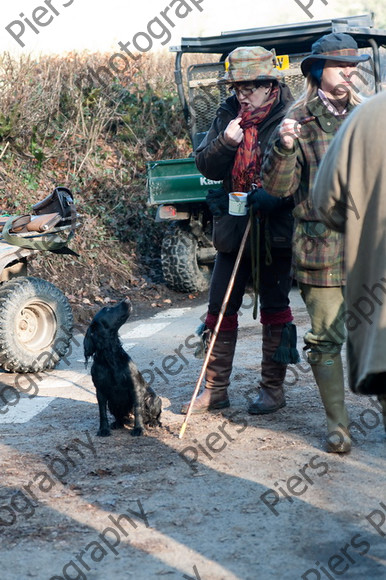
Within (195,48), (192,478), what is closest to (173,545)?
(192,478)

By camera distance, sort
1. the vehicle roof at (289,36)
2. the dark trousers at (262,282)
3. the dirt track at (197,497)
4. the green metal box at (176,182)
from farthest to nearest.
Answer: the green metal box at (176,182)
the vehicle roof at (289,36)
the dark trousers at (262,282)
the dirt track at (197,497)

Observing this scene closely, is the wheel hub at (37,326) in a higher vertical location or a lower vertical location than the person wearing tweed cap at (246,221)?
lower

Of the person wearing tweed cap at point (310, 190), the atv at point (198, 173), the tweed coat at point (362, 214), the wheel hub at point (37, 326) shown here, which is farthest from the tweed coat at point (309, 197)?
the atv at point (198, 173)

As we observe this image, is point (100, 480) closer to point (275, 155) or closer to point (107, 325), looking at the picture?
point (107, 325)

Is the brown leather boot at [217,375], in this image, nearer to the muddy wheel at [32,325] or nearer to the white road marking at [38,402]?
the white road marking at [38,402]

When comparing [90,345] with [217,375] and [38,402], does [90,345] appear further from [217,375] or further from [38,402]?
[38,402]

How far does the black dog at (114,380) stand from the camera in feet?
16.4

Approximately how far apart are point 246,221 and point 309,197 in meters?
0.79

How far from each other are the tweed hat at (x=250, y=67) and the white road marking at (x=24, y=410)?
2479mm

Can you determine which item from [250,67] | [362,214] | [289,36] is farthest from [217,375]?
[289,36]

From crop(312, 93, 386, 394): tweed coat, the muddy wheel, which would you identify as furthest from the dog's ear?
crop(312, 93, 386, 394): tweed coat

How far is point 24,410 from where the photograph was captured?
5.74 meters

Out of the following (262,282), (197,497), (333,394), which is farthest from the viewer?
→ (262,282)

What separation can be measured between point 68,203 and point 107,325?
218 cm
